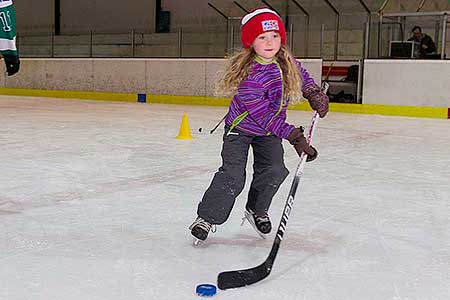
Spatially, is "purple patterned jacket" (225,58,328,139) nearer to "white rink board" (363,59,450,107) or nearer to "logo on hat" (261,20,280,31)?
"logo on hat" (261,20,280,31)

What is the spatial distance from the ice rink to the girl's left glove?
51 centimetres

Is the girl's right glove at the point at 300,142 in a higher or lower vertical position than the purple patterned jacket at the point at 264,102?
lower

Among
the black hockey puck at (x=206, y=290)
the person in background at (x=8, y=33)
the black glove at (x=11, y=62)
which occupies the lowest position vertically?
the black hockey puck at (x=206, y=290)

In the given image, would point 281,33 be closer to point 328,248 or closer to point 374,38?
point 328,248

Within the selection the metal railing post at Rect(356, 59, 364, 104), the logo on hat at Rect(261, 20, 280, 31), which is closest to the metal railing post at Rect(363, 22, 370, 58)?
the metal railing post at Rect(356, 59, 364, 104)

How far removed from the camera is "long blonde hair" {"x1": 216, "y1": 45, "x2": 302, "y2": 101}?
2158mm

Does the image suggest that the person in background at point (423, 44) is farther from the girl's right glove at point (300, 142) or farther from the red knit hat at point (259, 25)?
the girl's right glove at point (300, 142)

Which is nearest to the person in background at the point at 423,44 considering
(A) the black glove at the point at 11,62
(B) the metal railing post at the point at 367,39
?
(B) the metal railing post at the point at 367,39

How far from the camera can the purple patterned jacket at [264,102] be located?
2.10 meters

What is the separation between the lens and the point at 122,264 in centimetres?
202

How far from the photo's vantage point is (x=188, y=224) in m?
2.58

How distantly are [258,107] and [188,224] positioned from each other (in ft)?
2.34

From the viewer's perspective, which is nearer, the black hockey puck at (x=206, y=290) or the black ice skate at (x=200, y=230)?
the black hockey puck at (x=206, y=290)

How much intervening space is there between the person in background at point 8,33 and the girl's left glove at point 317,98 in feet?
3.50
